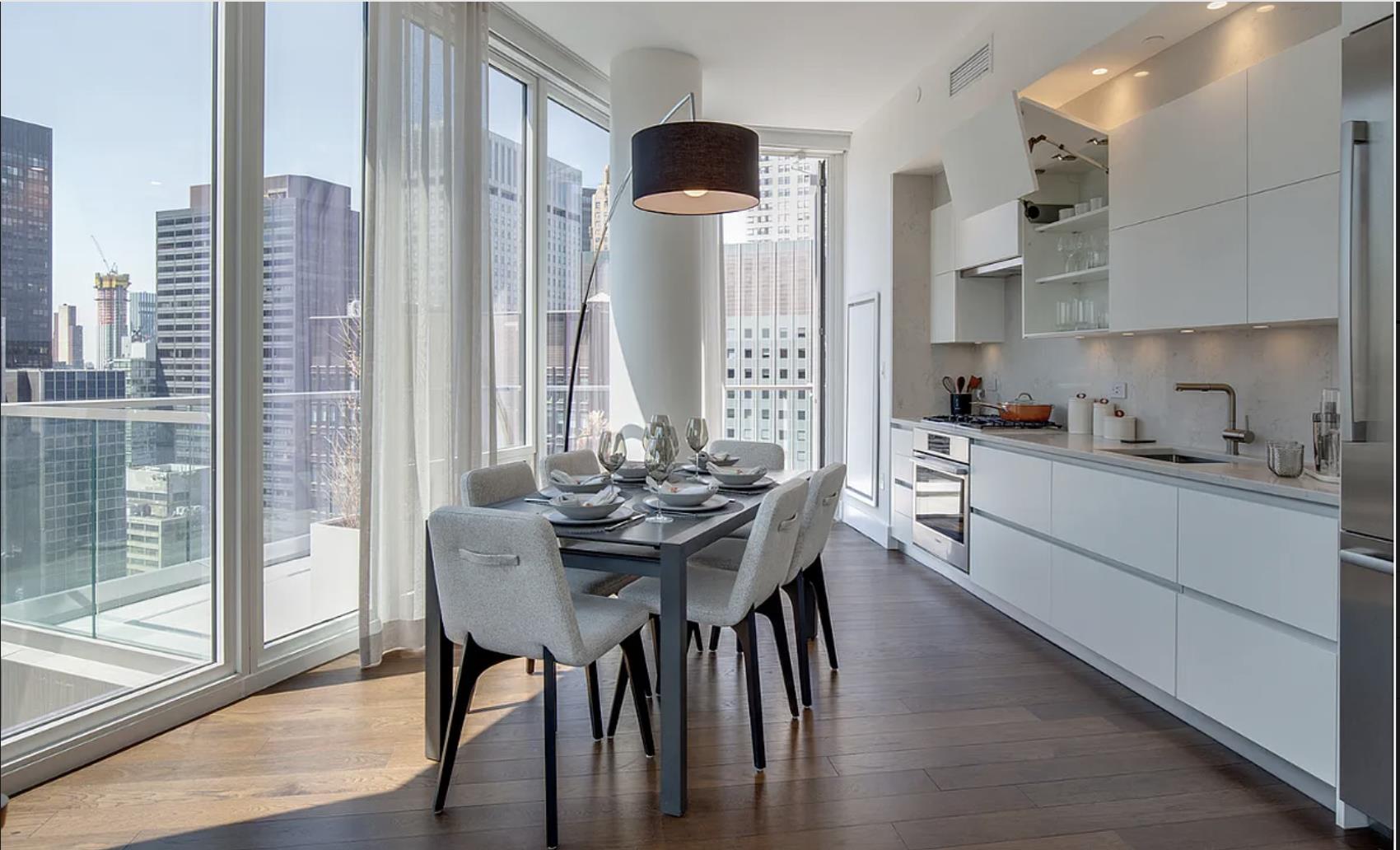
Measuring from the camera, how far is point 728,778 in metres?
2.35

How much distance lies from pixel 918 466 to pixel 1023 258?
1359mm

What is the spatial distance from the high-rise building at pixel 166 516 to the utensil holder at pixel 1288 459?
11.2ft

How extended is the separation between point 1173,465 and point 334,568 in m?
3.19

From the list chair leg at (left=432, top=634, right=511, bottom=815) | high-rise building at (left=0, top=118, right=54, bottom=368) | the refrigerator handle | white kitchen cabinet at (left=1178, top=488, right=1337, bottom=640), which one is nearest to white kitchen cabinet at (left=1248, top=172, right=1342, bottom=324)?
the refrigerator handle

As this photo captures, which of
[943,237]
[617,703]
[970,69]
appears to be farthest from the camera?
[943,237]

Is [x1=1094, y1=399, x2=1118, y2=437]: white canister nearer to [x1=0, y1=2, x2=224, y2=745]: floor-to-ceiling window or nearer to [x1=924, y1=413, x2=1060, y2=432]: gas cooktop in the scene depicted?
[x1=924, y1=413, x2=1060, y2=432]: gas cooktop

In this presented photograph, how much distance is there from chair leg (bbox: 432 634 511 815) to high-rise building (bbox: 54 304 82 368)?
1.44 m

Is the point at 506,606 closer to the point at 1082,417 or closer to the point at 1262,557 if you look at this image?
the point at 1262,557

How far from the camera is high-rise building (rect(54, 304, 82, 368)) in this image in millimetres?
2371

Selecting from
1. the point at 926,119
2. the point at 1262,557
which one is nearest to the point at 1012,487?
the point at 1262,557

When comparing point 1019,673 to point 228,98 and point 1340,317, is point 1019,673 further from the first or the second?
point 228,98

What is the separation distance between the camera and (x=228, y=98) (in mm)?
2799

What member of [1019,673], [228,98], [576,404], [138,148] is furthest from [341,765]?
[576,404]

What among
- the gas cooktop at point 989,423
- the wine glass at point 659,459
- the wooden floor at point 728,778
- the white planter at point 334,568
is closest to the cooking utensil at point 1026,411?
the gas cooktop at point 989,423
